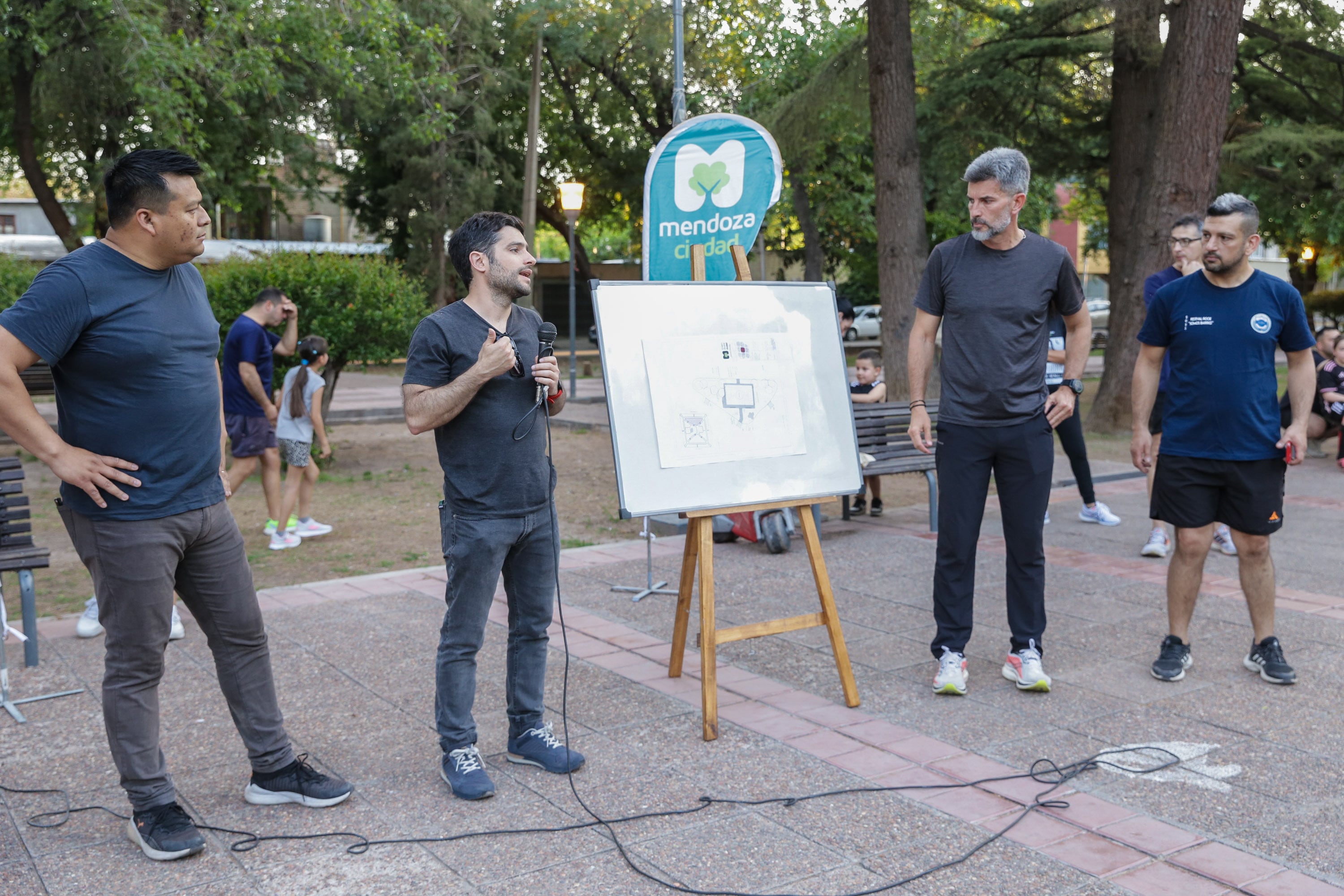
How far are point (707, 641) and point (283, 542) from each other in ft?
15.6

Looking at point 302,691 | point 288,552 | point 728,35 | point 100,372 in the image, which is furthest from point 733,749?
point 728,35

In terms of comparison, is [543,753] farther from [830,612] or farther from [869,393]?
[869,393]

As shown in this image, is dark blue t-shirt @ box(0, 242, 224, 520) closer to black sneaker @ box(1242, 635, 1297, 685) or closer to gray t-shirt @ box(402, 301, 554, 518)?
gray t-shirt @ box(402, 301, 554, 518)

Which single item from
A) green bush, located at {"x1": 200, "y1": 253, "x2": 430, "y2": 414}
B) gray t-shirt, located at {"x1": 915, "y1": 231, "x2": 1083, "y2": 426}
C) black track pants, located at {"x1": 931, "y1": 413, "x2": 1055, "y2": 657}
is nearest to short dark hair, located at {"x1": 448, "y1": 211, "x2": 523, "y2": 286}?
gray t-shirt, located at {"x1": 915, "y1": 231, "x2": 1083, "y2": 426}

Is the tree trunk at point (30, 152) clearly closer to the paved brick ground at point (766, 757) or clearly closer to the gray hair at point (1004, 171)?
the paved brick ground at point (766, 757)

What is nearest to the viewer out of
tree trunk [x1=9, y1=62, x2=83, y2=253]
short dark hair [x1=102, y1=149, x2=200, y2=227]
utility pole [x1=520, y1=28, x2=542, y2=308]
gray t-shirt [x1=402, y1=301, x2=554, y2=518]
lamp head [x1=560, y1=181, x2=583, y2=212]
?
short dark hair [x1=102, y1=149, x2=200, y2=227]


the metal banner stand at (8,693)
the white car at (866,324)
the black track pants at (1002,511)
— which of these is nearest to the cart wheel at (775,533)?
the black track pants at (1002,511)

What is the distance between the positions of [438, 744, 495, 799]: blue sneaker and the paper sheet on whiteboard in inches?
48.7

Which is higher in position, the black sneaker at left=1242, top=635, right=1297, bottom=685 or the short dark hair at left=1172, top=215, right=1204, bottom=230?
the short dark hair at left=1172, top=215, right=1204, bottom=230

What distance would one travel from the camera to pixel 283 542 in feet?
26.7

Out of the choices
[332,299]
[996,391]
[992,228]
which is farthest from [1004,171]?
[332,299]

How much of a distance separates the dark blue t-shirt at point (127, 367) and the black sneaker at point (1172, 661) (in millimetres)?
3695

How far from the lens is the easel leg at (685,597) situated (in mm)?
4590

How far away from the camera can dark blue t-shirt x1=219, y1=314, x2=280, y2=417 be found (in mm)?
7992
